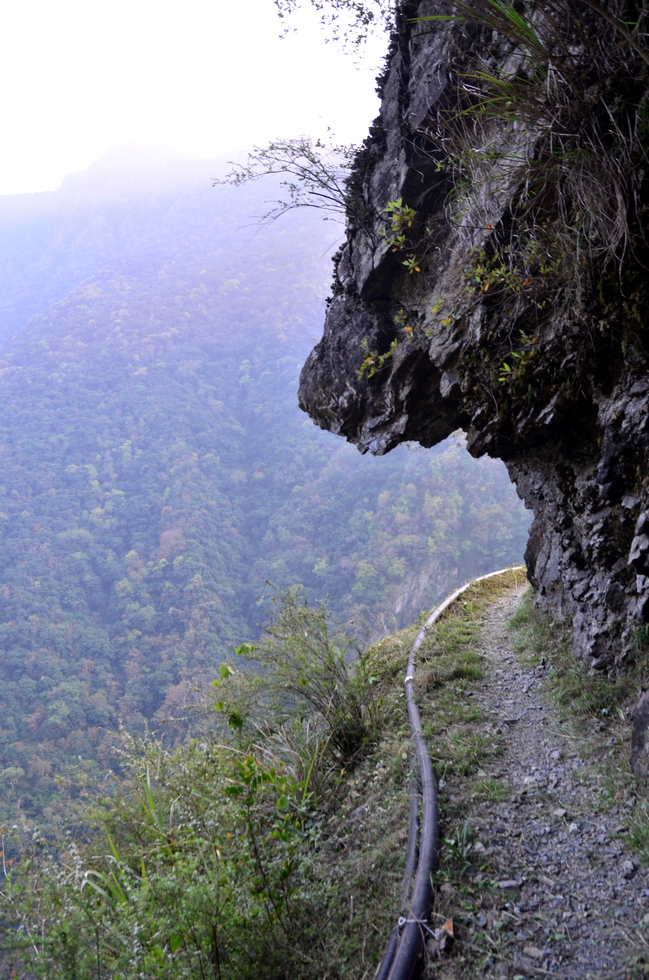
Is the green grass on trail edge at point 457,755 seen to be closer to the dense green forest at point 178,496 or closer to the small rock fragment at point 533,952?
the small rock fragment at point 533,952

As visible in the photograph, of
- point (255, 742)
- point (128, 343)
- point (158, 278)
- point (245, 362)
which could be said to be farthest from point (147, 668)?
point (158, 278)

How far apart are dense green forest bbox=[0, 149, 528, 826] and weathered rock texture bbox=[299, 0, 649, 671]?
3544 mm

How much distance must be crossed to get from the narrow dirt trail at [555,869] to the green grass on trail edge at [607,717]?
0.13 ft

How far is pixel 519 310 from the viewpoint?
144 inches

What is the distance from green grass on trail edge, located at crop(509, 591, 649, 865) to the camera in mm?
2352

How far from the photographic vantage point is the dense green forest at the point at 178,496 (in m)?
33.4

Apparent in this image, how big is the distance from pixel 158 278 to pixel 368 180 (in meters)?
97.1

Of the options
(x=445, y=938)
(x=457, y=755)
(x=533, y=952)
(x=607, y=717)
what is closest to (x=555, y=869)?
(x=533, y=952)

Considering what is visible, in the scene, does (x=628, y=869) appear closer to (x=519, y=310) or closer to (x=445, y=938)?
(x=445, y=938)

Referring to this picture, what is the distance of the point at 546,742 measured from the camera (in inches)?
127

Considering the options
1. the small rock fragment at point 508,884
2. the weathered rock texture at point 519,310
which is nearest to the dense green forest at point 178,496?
the small rock fragment at point 508,884

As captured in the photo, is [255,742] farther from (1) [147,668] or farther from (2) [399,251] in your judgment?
(1) [147,668]

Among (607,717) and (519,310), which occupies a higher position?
(519,310)

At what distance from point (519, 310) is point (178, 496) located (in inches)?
2138
